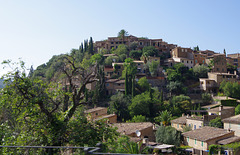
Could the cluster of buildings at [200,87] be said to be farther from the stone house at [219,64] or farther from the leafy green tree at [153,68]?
the leafy green tree at [153,68]

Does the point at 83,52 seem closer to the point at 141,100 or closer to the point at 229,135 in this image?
the point at 141,100

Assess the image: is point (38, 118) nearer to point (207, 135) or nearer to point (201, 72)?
point (207, 135)

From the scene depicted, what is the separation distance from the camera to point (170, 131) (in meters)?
31.2

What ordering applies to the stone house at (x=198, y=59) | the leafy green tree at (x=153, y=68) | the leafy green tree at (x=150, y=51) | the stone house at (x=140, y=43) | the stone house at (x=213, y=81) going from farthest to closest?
the stone house at (x=140, y=43)
the leafy green tree at (x=150, y=51)
the stone house at (x=198, y=59)
the leafy green tree at (x=153, y=68)
the stone house at (x=213, y=81)

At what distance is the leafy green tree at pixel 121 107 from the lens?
44.5m

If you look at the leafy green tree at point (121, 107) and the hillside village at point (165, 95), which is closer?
the hillside village at point (165, 95)

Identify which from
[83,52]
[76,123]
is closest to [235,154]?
[76,123]

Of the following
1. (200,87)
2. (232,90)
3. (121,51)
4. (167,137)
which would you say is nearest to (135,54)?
(121,51)

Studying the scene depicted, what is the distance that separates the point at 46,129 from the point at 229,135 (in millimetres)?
24250

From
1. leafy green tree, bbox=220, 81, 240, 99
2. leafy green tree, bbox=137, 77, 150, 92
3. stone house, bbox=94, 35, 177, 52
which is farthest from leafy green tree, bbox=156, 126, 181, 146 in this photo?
stone house, bbox=94, 35, 177, 52

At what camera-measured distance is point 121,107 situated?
45.5m

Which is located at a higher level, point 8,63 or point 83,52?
point 83,52

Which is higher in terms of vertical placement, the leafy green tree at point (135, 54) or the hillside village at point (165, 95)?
the leafy green tree at point (135, 54)

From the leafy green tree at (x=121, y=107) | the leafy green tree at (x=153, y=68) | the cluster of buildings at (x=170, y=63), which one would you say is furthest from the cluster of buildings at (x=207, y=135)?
the leafy green tree at (x=153, y=68)
